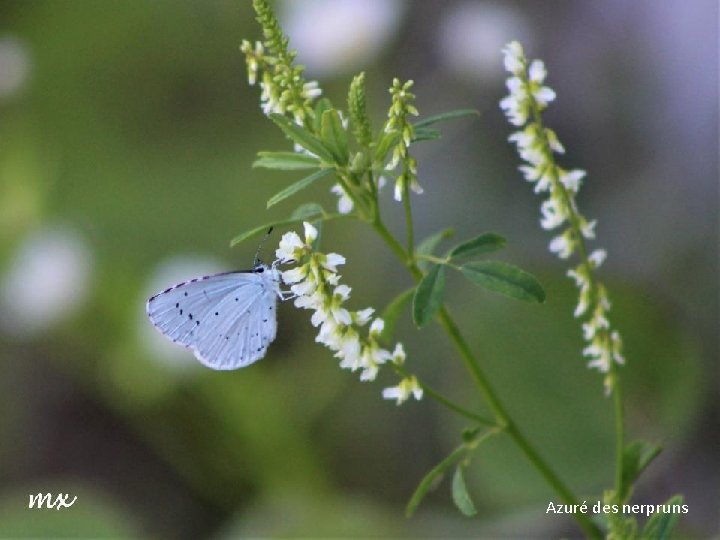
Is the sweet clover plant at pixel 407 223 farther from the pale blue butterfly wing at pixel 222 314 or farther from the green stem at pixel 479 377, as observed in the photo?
the pale blue butterfly wing at pixel 222 314

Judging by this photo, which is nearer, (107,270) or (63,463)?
(107,270)

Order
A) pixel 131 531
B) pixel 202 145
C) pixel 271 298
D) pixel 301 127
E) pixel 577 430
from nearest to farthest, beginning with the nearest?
pixel 301 127
pixel 271 298
pixel 577 430
pixel 131 531
pixel 202 145

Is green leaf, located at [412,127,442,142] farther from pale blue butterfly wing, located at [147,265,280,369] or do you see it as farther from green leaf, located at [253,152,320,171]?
pale blue butterfly wing, located at [147,265,280,369]

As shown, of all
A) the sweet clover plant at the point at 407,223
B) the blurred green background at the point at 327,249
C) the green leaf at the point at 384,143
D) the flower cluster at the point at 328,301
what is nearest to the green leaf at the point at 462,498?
the sweet clover plant at the point at 407,223

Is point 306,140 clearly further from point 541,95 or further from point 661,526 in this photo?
point 661,526

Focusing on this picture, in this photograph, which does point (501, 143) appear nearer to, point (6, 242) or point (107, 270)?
point (107, 270)

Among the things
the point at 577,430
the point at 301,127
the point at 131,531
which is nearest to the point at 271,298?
the point at 301,127

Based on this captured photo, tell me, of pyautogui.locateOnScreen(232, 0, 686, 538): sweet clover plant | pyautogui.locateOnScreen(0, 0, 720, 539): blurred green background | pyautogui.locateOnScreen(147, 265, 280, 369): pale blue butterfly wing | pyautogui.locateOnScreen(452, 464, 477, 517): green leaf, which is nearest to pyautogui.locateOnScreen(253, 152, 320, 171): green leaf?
pyautogui.locateOnScreen(232, 0, 686, 538): sweet clover plant
